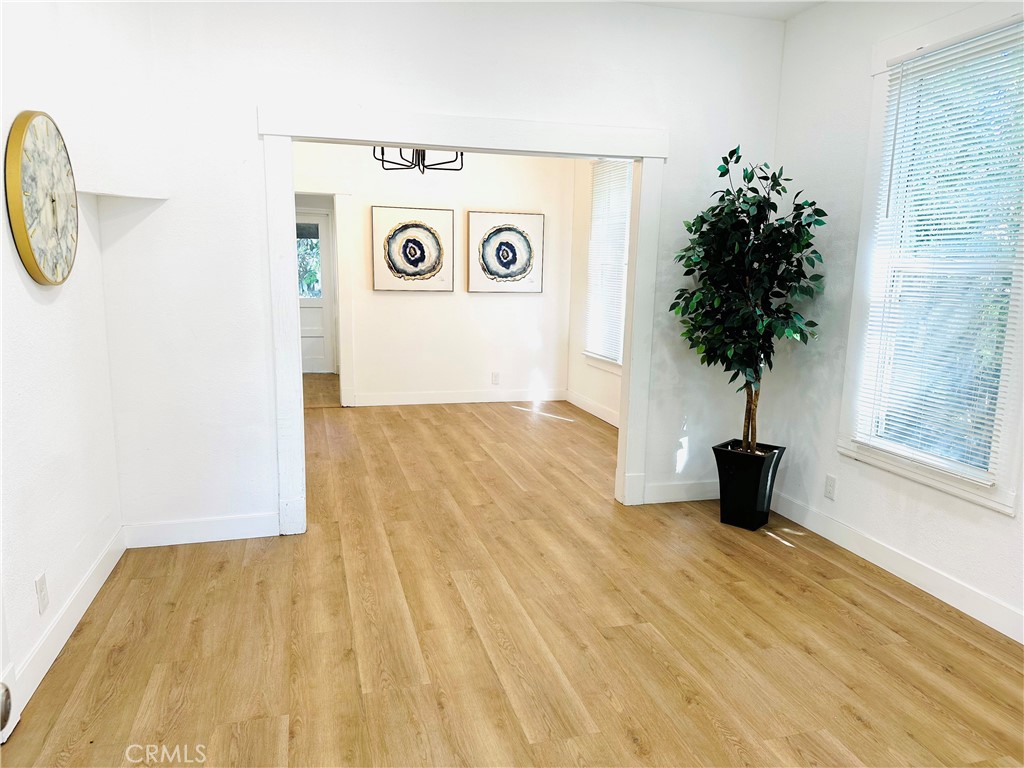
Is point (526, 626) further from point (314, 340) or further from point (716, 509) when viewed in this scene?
point (314, 340)

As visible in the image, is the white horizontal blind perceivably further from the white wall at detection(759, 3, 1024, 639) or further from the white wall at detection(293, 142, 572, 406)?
the white wall at detection(293, 142, 572, 406)

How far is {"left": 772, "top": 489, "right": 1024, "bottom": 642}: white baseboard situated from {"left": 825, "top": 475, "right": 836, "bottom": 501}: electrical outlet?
4.5 inches

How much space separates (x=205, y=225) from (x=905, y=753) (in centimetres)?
330

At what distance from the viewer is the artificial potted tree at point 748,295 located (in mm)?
3244

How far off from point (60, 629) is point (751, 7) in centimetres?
409

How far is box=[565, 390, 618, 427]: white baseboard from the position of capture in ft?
19.6

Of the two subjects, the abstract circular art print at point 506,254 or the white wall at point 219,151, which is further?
the abstract circular art print at point 506,254

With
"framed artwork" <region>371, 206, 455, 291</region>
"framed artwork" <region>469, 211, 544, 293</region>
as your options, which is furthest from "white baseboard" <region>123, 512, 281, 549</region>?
"framed artwork" <region>469, 211, 544, 293</region>

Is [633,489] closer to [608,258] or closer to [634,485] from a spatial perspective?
[634,485]

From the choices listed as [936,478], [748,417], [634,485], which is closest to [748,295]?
[748,417]

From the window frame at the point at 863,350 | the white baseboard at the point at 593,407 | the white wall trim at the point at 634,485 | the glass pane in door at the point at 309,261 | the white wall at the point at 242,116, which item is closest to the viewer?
the window frame at the point at 863,350

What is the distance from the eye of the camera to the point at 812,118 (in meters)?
3.47

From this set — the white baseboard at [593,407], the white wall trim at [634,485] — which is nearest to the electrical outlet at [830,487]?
the white wall trim at [634,485]

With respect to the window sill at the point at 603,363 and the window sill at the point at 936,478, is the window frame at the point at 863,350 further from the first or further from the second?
the window sill at the point at 603,363
